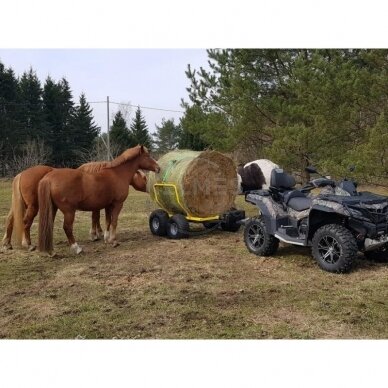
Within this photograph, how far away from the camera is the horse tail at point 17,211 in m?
7.34

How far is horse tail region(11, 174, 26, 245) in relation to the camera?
7.34 metres

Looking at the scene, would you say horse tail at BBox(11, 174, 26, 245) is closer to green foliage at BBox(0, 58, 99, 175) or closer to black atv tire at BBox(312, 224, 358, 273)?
black atv tire at BBox(312, 224, 358, 273)

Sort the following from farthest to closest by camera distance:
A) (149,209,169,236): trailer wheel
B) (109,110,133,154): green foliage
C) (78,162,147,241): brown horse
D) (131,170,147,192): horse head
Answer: (109,110,133,154): green foliage < (131,170,147,192): horse head < (149,209,169,236): trailer wheel < (78,162,147,241): brown horse

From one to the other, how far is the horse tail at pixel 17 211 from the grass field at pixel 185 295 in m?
0.41

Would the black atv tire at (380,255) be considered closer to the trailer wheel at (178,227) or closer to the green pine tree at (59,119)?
the trailer wheel at (178,227)

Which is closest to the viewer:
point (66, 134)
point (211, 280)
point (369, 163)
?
point (211, 280)

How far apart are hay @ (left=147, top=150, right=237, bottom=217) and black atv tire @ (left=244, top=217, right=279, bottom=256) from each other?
1.60m

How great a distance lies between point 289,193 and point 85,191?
11.0 feet

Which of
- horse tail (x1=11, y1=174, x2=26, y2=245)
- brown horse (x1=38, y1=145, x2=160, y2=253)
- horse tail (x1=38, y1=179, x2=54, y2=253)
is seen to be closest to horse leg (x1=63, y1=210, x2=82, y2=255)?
brown horse (x1=38, y1=145, x2=160, y2=253)

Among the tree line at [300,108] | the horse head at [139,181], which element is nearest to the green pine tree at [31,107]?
the tree line at [300,108]

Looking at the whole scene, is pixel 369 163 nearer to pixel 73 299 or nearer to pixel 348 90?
pixel 348 90

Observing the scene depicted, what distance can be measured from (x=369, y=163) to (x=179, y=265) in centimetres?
407

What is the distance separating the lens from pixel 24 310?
4.59m

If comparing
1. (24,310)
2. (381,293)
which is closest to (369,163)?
(381,293)
